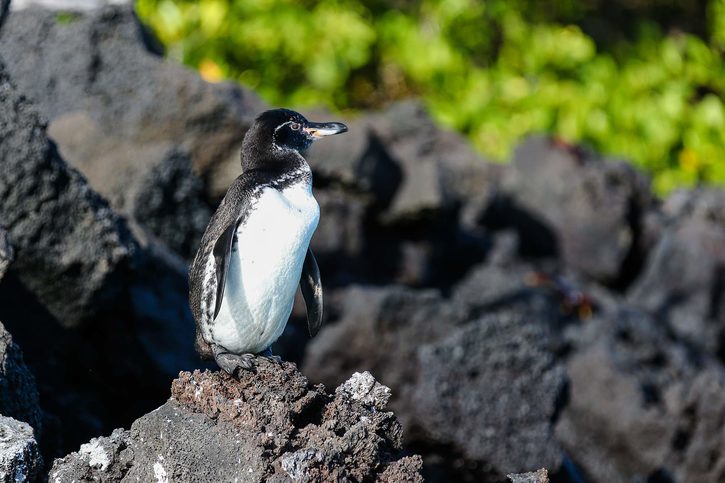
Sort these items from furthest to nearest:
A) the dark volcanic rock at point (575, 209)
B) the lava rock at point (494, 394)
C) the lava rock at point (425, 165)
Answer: the dark volcanic rock at point (575, 209) → the lava rock at point (425, 165) → the lava rock at point (494, 394)

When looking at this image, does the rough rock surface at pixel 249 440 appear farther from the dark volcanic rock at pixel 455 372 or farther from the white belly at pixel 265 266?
the dark volcanic rock at pixel 455 372

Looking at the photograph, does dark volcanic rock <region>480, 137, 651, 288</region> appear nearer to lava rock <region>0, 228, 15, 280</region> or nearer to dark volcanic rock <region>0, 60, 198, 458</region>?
dark volcanic rock <region>0, 60, 198, 458</region>

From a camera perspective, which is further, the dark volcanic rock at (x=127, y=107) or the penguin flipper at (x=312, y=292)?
the dark volcanic rock at (x=127, y=107)

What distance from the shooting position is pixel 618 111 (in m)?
15.0

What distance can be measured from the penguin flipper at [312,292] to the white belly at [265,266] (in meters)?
0.38

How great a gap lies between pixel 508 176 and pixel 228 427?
7.76 m

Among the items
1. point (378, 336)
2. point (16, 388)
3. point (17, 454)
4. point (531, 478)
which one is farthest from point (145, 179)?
point (531, 478)

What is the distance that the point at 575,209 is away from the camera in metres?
10.9

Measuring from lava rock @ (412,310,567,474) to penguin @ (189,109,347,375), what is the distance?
2.03 meters

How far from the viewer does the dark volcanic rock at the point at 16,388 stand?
437 centimetres

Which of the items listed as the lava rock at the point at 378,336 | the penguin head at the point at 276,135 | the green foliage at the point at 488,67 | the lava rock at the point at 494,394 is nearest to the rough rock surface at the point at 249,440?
the penguin head at the point at 276,135

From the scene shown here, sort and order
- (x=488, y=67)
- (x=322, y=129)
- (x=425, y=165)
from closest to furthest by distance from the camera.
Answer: (x=322, y=129) < (x=425, y=165) < (x=488, y=67)

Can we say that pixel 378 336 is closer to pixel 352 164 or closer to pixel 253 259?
pixel 352 164

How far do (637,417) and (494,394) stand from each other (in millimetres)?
1442
